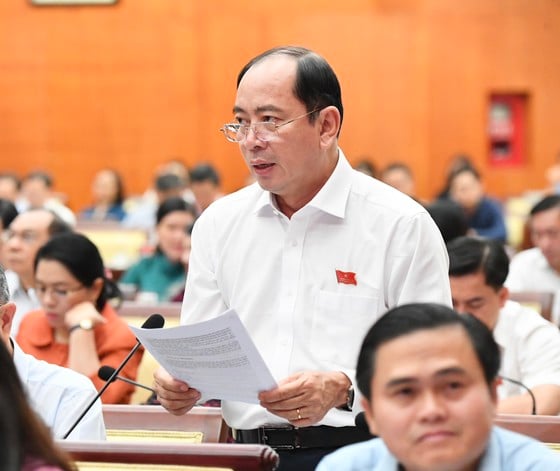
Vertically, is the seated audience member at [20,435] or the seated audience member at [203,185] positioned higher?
the seated audience member at [20,435]

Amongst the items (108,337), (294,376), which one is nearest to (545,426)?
(294,376)

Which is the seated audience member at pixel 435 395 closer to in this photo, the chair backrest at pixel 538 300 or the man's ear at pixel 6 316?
the man's ear at pixel 6 316

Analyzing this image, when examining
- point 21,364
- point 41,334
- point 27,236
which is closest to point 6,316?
point 21,364

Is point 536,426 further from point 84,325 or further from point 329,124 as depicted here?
point 84,325

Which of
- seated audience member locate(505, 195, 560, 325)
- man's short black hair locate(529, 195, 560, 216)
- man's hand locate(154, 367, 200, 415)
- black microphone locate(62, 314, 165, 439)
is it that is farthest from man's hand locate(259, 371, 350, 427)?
man's short black hair locate(529, 195, 560, 216)

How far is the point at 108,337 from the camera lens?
383 centimetres

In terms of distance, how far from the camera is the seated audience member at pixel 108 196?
35.3 ft

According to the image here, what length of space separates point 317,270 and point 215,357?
411 millimetres

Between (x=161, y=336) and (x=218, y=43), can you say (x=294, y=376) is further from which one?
(x=218, y=43)

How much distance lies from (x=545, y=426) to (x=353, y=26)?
9799 millimetres

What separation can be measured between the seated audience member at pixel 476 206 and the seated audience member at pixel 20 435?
25.2 feet

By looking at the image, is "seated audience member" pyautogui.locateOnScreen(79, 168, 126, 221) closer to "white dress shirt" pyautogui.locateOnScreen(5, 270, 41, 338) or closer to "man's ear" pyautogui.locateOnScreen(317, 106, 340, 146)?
"white dress shirt" pyautogui.locateOnScreen(5, 270, 41, 338)

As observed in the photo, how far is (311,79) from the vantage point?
8.06ft

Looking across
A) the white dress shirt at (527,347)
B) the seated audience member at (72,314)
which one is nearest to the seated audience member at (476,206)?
the white dress shirt at (527,347)
